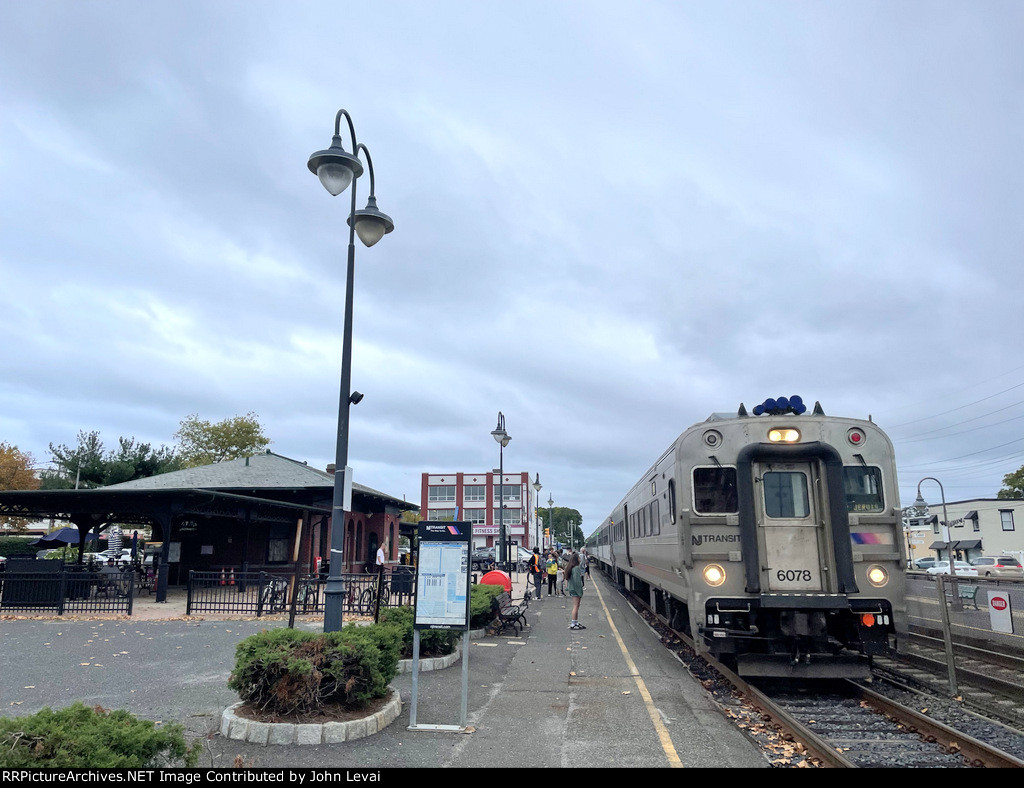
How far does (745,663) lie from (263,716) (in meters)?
5.48

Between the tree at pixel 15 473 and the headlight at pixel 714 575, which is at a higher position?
the tree at pixel 15 473

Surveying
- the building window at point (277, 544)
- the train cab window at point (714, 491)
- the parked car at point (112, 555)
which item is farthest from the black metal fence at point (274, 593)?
the parked car at point (112, 555)

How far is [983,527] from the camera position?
186ft

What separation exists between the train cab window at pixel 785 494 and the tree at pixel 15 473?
49.7 metres

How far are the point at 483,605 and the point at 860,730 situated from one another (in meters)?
7.58

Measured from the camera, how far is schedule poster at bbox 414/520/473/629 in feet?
22.6

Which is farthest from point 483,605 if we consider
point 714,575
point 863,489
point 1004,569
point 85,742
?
point 1004,569

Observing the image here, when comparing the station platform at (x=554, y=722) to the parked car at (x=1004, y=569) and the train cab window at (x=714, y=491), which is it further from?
the parked car at (x=1004, y=569)

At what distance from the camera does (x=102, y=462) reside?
1881 inches

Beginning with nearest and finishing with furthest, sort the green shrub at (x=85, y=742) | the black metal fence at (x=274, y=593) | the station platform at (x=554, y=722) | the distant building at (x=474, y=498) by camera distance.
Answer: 1. the green shrub at (x=85, y=742)
2. the station platform at (x=554, y=722)
3. the black metal fence at (x=274, y=593)
4. the distant building at (x=474, y=498)

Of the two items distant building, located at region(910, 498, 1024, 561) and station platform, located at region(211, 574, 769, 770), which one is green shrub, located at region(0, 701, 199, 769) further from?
distant building, located at region(910, 498, 1024, 561)

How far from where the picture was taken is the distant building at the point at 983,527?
5334 cm

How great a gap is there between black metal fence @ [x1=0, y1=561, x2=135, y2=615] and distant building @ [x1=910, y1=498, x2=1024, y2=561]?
54729mm
